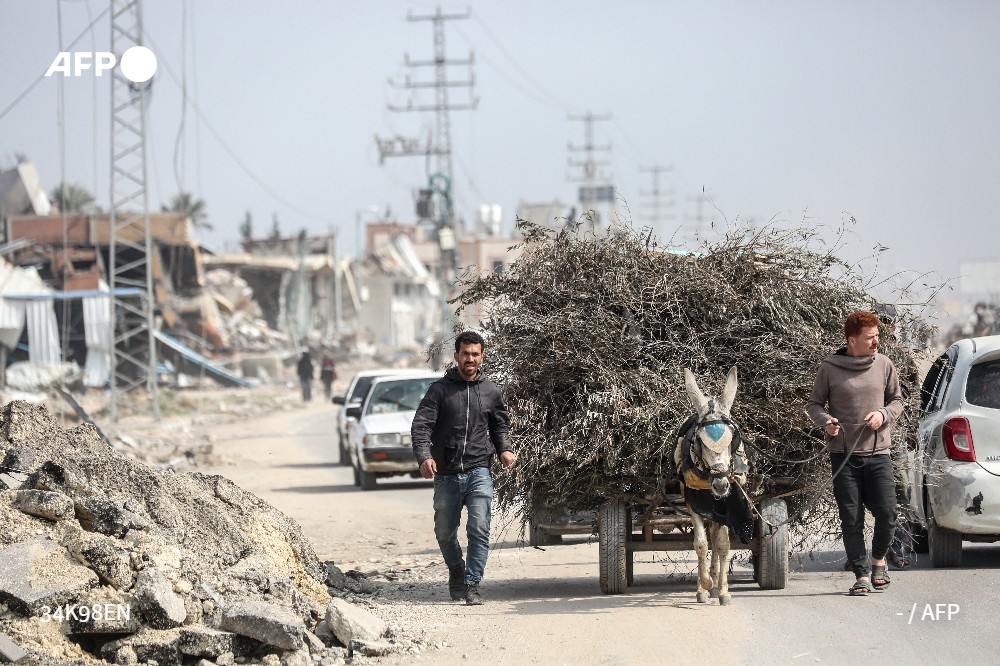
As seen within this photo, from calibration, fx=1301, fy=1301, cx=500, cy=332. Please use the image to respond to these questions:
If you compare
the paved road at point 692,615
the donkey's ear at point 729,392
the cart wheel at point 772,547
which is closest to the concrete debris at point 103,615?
the paved road at point 692,615

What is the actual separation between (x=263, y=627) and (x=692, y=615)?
291cm

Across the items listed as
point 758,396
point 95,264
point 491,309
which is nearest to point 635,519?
point 758,396

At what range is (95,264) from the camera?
5644 centimetres

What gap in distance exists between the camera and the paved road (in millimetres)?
7398

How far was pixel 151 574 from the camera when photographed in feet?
24.5

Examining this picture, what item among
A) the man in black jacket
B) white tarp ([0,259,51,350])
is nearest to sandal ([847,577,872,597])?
the man in black jacket

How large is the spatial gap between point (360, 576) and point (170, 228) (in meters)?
49.5

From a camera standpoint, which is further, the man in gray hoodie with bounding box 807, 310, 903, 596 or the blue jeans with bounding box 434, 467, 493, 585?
the blue jeans with bounding box 434, 467, 493, 585

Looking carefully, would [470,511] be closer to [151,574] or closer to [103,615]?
[151,574]

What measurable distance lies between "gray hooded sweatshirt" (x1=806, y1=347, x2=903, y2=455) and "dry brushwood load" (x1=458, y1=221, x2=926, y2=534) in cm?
37

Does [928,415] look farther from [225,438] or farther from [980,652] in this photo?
[225,438]

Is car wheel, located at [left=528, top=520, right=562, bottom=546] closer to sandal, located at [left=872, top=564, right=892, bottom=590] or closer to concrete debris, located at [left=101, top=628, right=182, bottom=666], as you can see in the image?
sandal, located at [left=872, top=564, right=892, bottom=590]

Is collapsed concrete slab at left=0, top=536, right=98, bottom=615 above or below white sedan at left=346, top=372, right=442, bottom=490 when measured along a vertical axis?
above

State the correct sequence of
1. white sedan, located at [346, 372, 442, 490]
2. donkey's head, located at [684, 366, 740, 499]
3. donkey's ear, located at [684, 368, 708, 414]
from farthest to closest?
white sedan, located at [346, 372, 442, 490], donkey's ear, located at [684, 368, 708, 414], donkey's head, located at [684, 366, 740, 499]
